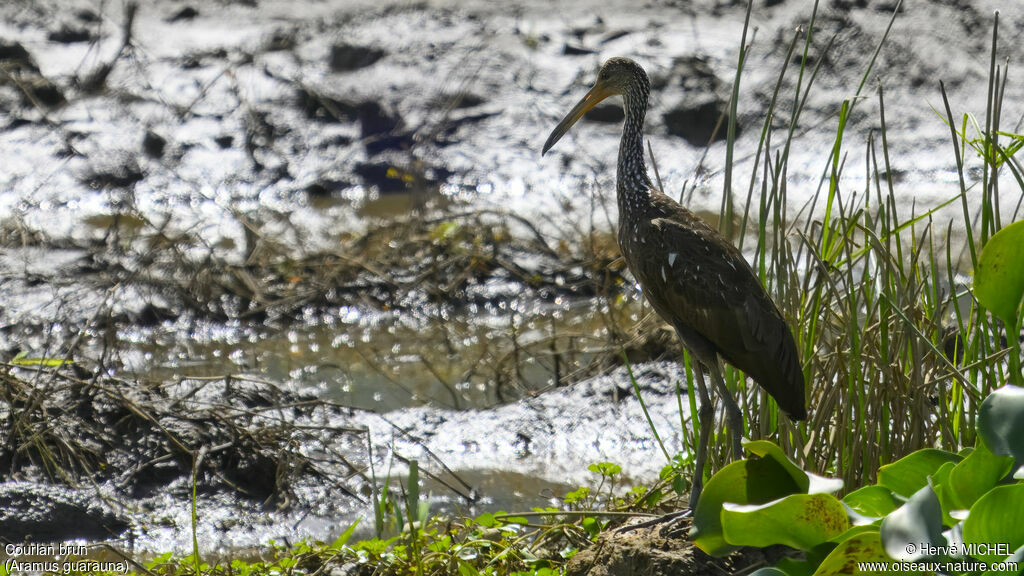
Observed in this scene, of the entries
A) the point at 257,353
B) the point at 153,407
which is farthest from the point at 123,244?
the point at 153,407

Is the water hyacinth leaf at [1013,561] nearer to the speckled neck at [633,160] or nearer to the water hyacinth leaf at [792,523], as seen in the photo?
the water hyacinth leaf at [792,523]

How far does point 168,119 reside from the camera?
32.6 ft

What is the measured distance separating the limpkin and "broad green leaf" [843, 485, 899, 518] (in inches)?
A: 18.1

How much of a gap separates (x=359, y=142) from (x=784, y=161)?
692cm

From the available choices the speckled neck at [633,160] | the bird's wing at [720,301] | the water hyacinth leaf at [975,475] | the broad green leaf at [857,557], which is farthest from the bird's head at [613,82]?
the broad green leaf at [857,557]

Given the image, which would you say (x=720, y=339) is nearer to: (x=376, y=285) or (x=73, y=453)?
(x=73, y=453)

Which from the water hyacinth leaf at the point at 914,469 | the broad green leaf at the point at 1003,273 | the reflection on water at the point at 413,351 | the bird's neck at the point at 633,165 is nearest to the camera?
the broad green leaf at the point at 1003,273

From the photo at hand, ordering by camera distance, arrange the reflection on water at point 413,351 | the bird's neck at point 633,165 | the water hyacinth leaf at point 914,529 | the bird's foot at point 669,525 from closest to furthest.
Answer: the water hyacinth leaf at point 914,529, the bird's foot at point 669,525, the bird's neck at point 633,165, the reflection on water at point 413,351

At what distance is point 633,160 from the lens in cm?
383

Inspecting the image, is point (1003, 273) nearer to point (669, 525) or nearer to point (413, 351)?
point (669, 525)

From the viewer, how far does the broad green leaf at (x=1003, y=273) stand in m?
2.66

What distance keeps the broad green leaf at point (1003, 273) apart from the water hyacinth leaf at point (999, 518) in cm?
53

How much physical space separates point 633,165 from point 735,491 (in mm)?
1397

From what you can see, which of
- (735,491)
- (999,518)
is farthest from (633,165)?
(999,518)
